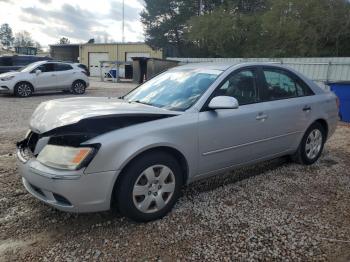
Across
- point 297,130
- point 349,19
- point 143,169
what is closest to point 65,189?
point 143,169

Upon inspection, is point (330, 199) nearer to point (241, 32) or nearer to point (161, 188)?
point (161, 188)

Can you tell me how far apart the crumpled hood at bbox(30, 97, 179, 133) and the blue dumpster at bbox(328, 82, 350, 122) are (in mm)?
7290

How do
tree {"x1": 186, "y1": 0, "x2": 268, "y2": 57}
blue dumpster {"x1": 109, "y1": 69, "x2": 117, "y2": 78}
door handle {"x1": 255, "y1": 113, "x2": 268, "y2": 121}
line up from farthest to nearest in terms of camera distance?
tree {"x1": 186, "y1": 0, "x2": 268, "y2": 57} < blue dumpster {"x1": 109, "y1": 69, "x2": 117, "y2": 78} < door handle {"x1": 255, "y1": 113, "x2": 268, "y2": 121}

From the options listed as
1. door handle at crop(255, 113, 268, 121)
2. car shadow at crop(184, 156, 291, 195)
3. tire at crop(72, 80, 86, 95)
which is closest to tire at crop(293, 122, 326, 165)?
car shadow at crop(184, 156, 291, 195)

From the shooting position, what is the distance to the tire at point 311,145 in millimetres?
5418

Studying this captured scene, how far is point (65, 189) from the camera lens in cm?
312

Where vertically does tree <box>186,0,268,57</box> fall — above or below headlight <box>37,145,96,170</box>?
→ above

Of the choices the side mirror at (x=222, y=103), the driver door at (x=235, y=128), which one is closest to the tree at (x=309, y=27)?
the driver door at (x=235, y=128)

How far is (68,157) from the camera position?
10.3ft

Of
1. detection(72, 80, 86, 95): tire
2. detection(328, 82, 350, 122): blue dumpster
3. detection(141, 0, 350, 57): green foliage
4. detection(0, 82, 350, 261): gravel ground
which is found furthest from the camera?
detection(141, 0, 350, 57): green foliage

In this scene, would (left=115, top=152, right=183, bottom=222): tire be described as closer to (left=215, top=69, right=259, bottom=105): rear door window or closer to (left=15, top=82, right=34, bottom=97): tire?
(left=215, top=69, right=259, bottom=105): rear door window

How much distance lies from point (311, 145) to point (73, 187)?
3.81 m

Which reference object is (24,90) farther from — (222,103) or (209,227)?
(209,227)

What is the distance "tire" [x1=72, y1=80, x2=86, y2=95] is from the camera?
16391 mm
